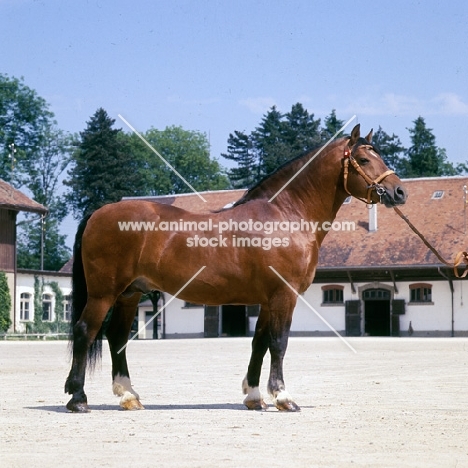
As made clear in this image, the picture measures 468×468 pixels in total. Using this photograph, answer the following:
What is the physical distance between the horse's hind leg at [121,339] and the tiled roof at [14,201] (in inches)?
1535

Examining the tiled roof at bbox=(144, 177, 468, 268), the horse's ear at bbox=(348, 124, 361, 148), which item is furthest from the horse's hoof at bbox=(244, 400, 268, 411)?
the tiled roof at bbox=(144, 177, 468, 268)

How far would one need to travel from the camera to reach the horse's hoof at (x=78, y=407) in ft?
31.1

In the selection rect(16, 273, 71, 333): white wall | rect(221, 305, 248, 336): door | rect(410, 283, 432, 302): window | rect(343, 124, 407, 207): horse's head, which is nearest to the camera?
rect(343, 124, 407, 207): horse's head

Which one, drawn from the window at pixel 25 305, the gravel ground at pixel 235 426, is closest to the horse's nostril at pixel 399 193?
the gravel ground at pixel 235 426

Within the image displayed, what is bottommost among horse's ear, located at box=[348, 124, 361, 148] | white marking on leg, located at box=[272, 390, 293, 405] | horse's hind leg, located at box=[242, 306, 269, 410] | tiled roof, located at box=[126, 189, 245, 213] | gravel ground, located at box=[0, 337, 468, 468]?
gravel ground, located at box=[0, 337, 468, 468]

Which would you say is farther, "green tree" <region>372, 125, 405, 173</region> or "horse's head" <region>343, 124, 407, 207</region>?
"green tree" <region>372, 125, 405, 173</region>

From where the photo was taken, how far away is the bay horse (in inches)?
381

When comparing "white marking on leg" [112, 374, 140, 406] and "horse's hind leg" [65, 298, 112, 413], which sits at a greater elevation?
"horse's hind leg" [65, 298, 112, 413]

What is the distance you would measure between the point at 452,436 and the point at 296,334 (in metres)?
42.3

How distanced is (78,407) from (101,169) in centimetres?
6248

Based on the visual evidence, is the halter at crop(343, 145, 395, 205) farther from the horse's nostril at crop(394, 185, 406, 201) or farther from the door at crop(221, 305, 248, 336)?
the door at crop(221, 305, 248, 336)

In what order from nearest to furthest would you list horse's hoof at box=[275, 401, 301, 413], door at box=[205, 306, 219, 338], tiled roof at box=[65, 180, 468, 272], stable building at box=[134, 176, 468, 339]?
horse's hoof at box=[275, 401, 301, 413]
stable building at box=[134, 176, 468, 339]
tiled roof at box=[65, 180, 468, 272]
door at box=[205, 306, 219, 338]

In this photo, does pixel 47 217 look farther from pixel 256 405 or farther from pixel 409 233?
pixel 256 405

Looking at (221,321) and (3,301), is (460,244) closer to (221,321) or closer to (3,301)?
(221,321)
